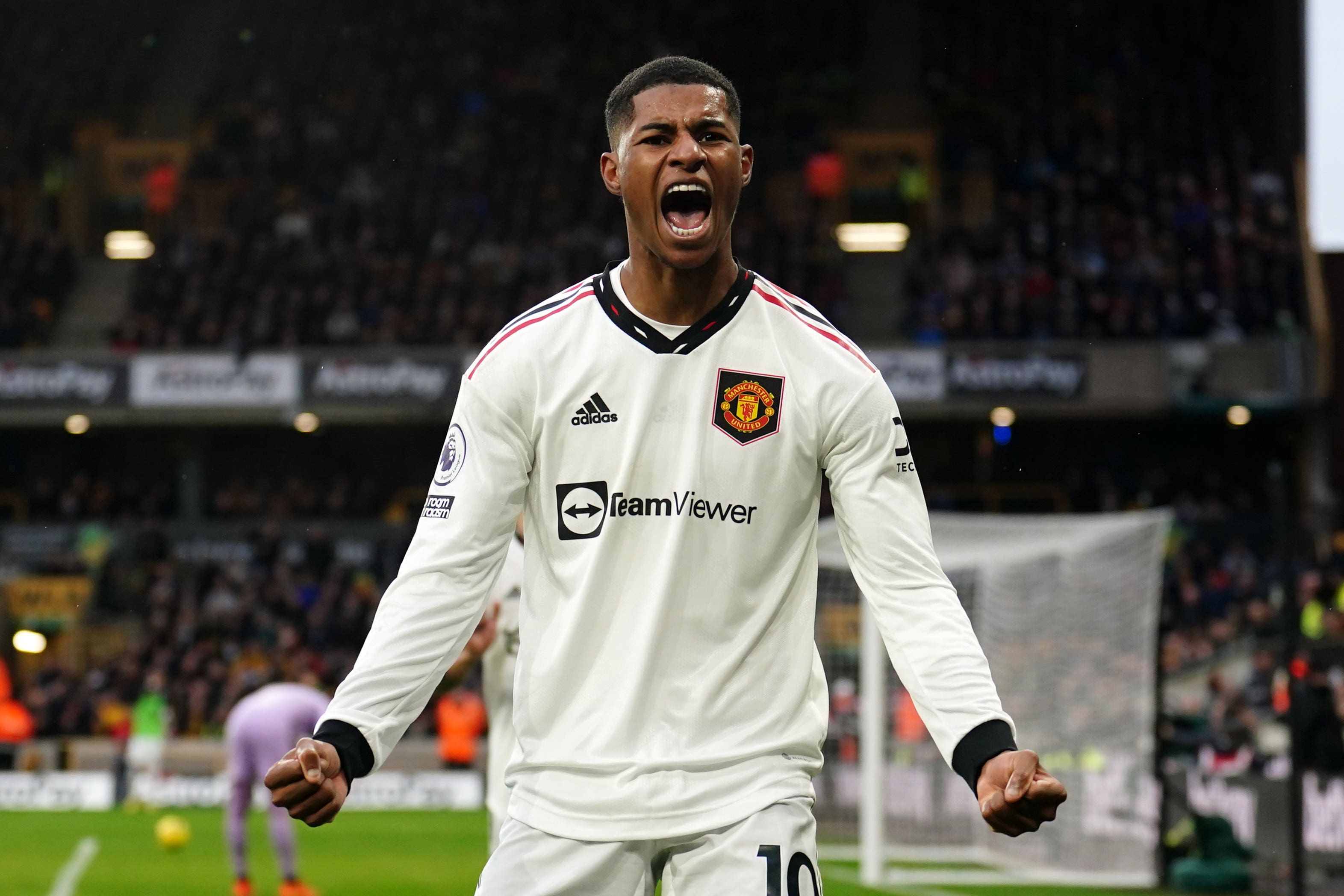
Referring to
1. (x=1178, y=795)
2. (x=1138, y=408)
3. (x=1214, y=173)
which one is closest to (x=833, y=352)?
(x=1178, y=795)

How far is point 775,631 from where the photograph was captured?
3373mm

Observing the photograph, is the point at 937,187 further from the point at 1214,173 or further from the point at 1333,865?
the point at 1333,865

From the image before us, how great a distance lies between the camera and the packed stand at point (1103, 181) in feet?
93.4

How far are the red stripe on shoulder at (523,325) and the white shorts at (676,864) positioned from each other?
34.7 inches

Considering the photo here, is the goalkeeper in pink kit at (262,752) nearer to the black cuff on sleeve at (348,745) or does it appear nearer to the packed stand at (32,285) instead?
the black cuff on sleeve at (348,745)

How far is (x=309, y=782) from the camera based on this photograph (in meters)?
2.98

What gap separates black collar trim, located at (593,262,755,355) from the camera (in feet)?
11.3

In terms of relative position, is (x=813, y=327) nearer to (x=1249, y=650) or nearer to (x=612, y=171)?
(x=612, y=171)

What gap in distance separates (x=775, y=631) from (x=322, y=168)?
3175 cm

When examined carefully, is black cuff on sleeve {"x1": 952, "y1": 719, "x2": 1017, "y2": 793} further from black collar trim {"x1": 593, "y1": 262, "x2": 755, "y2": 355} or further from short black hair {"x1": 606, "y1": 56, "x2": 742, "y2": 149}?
short black hair {"x1": 606, "y1": 56, "x2": 742, "y2": 149}

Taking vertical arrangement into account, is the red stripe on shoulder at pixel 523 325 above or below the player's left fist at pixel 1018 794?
above

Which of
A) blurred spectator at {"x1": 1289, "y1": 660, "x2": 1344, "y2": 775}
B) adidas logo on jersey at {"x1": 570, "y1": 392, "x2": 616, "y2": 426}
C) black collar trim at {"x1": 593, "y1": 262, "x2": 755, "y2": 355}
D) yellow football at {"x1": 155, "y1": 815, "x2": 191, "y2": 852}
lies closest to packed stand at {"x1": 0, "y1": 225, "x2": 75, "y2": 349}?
yellow football at {"x1": 155, "y1": 815, "x2": 191, "y2": 852}

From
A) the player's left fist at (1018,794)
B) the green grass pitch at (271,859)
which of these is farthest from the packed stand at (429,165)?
the player's left fist at (1018,794)

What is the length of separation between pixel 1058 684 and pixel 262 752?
6.05 metres
